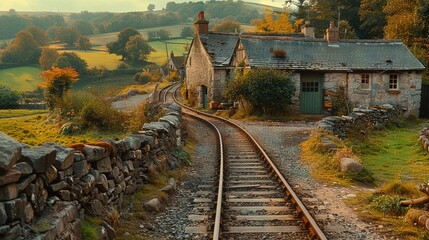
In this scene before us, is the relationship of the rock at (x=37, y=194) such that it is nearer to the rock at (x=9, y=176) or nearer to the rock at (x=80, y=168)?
the rock at (x=9, y=176)

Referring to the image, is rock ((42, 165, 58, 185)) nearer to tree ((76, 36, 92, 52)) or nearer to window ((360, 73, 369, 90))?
window ((360, 73, 369, 90))

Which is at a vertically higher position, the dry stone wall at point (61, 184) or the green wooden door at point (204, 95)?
the dry stone wall at point (61, 184)

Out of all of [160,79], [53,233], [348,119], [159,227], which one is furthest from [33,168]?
[160,79]

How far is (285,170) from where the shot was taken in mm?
12703

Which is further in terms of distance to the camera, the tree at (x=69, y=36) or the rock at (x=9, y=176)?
the tree at (x=69, y=36)

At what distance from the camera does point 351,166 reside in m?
11.6

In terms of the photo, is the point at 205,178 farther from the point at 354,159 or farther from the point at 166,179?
the point at 354,159

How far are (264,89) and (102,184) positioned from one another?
21259 mm

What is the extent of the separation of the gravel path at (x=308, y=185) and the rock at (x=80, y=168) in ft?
13.4

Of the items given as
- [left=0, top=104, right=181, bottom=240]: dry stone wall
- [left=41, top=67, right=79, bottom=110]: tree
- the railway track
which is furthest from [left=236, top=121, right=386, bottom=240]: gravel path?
[left=41, top=67, right=79, bottom=110]: tree

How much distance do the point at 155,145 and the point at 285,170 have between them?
3.87 metres

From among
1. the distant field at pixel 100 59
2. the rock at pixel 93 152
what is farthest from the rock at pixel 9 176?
the distant field at pixel 100 59

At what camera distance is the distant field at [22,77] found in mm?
69375

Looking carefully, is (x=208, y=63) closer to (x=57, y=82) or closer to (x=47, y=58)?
(x=57, y=82)
